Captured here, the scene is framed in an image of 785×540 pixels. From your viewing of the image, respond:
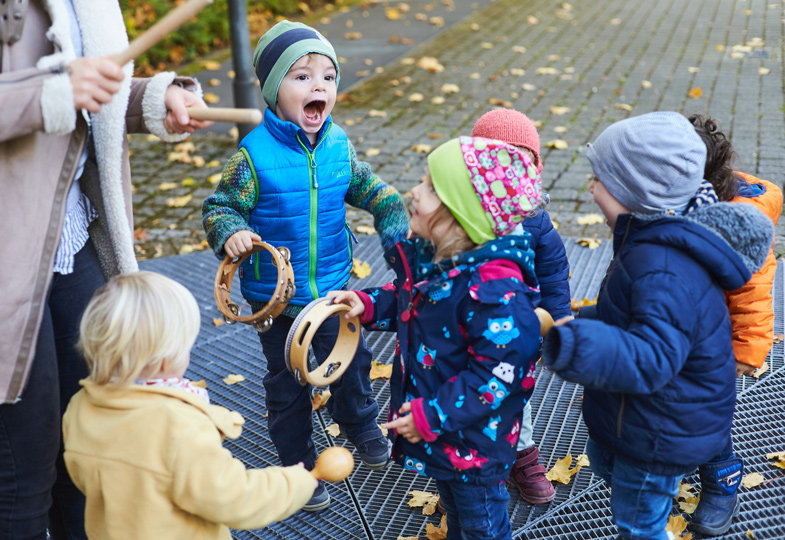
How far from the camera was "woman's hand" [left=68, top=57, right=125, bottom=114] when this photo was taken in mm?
1848

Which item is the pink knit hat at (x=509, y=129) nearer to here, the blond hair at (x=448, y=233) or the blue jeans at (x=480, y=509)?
the blond hair at (x=448, y=233)

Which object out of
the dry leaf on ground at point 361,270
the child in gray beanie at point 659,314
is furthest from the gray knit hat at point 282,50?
the dry leaf on ground at point 361,270

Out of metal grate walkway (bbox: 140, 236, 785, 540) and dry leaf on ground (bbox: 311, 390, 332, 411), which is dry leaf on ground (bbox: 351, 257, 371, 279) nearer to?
metal grate walkway (bbox: 140, 236, 785, 540)

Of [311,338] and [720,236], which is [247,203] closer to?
[311,338]

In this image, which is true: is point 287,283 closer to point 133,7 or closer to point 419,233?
point 419,233

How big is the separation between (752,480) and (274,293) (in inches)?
75.9

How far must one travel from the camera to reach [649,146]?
2.22 meters

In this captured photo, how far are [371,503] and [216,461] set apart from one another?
134 centimetres

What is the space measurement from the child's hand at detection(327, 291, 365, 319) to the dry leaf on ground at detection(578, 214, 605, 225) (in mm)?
3162

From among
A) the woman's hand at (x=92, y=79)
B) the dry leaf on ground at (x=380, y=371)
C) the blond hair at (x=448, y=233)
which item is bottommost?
the dry leaf on ground at (x=380, y=371)

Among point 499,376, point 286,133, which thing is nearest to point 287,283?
point 286,133

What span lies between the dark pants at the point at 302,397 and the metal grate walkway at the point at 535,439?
0.79 ft

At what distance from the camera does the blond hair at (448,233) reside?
231 centimetres

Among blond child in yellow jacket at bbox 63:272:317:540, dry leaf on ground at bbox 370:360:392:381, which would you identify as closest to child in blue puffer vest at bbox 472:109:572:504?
dry leaf on ground at bbox 370:360:392:381
